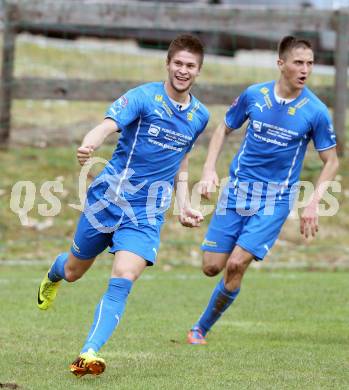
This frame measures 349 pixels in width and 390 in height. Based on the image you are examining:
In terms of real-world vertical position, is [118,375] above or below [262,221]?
below

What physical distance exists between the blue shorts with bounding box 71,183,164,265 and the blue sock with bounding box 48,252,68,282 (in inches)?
14.1

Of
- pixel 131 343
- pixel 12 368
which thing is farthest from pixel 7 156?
pixel 12 368

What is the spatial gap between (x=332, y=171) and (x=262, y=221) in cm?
64

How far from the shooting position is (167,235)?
43.4 ft

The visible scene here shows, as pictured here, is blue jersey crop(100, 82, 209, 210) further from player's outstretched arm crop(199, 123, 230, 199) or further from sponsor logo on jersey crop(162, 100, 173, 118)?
player's outstretched arm crop(199, 123, 230, 199)

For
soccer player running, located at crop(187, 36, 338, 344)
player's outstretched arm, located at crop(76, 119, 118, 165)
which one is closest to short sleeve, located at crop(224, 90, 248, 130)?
soccer player running, located at crop(187, 36, 338, 344)

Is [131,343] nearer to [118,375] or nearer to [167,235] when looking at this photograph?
[118,375]

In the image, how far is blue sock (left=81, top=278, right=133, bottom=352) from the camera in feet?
19.7

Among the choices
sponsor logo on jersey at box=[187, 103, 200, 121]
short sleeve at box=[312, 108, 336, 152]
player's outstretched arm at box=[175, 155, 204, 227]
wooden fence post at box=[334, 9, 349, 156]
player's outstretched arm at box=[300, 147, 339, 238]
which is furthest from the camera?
wooden fence post at box=[334, 9, 349, 156]

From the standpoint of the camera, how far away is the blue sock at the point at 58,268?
7.31 meters

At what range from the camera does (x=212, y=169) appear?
7.40 metres

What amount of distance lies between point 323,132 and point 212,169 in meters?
0.86

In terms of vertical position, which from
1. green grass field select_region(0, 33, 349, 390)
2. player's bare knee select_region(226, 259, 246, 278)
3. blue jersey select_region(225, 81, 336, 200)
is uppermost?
blue jersey select_region(225, 81, 336, 200)

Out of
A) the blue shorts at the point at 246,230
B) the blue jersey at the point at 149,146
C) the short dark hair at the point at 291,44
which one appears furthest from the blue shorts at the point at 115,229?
the short dark hair at the point at 291,44
